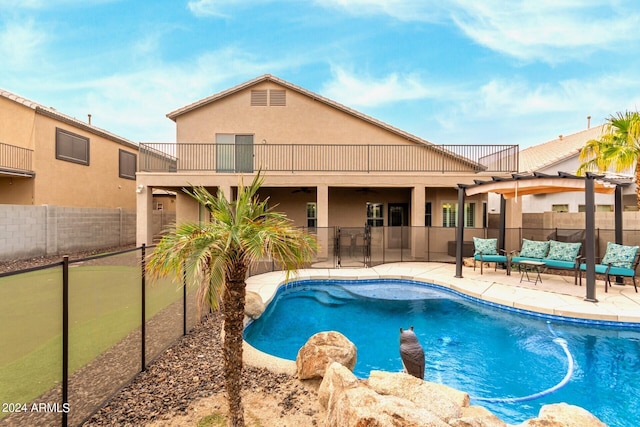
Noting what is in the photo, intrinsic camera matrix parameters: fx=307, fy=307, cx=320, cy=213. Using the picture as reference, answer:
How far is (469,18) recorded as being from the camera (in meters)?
12.0

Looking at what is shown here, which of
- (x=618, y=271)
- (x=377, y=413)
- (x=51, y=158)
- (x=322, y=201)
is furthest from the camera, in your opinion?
(x=51, y=158)

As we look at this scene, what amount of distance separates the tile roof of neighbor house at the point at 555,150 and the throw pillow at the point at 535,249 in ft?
36.9

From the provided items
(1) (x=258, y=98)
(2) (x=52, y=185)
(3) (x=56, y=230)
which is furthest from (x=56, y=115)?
(1) (x=258, y=98)

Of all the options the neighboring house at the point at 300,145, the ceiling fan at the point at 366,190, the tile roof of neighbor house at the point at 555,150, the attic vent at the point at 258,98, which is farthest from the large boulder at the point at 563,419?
the tile roof of neighbor house at the point at 555,150

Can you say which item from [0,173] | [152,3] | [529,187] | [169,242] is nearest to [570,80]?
[529,187]

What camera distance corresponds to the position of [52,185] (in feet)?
46.8

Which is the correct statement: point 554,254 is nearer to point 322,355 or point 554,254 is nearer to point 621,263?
point 621,263

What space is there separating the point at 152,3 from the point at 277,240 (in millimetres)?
14407

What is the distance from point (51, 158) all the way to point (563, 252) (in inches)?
804

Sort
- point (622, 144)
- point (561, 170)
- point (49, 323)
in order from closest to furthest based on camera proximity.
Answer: point (49, 323) < point (622, 144) < point (561, 170)

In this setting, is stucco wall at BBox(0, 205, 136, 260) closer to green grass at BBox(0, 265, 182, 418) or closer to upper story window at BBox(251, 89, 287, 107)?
upper story window at BBox(251, 89, 287, 107)

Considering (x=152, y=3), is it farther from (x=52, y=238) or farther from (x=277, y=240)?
(x=277, y=240)

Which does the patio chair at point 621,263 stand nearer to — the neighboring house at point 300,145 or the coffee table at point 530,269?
the coffee table at point 530,269

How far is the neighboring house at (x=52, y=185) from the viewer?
1163 centimetres
